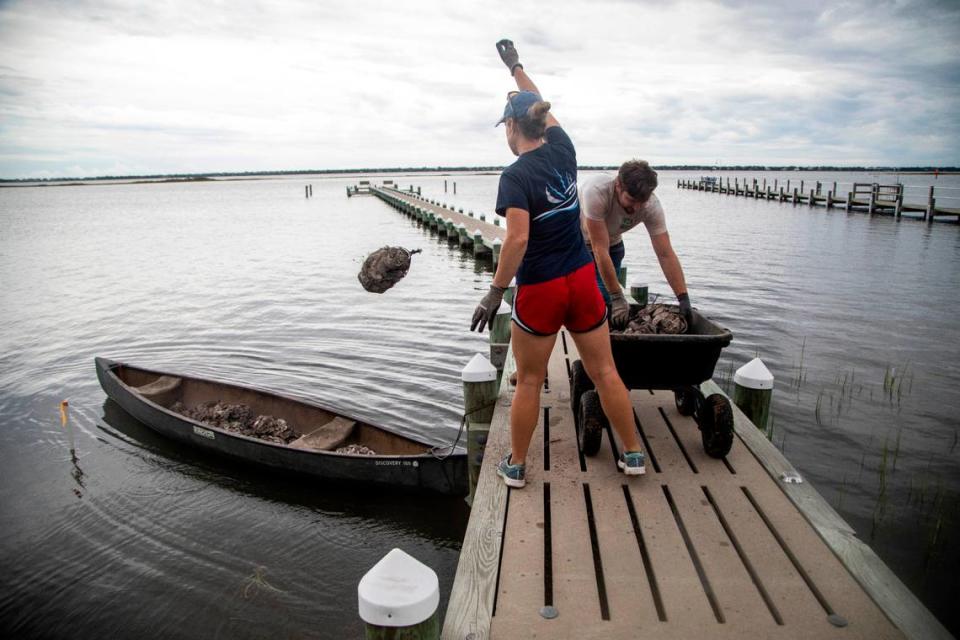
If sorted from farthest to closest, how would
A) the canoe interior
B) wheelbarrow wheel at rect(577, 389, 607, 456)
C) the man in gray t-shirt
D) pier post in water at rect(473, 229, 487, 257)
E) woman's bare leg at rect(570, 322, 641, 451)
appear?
pier post in water at rect(473, 229, 487, 257)
the canoe interior
the man in gray t-shirt
wheelbarrow wheel at rect(577, 389, 607, 456)
woman's bare leg at rect(570, 322, 641, 451)

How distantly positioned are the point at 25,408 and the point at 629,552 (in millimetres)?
10799

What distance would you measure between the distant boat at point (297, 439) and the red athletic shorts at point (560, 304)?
2.85 metres

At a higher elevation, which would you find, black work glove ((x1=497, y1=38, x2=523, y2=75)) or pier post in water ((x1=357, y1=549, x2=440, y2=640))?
black work glove ((x1=497, y1=38, x2=523, y2=75))

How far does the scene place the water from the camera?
5566 mm

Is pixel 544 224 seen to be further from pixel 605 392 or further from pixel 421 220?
pixel 421 220

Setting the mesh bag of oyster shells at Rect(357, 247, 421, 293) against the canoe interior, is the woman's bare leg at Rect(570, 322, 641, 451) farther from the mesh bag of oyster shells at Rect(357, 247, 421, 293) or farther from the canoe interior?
the canoe interior

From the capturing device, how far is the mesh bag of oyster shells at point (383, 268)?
4812 millimetres

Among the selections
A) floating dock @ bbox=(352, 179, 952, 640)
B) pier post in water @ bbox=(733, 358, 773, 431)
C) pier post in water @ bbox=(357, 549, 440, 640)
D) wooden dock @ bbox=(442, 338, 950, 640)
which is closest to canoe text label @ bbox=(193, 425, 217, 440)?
floating dock @ bbox=(352, 179, 952, 640)

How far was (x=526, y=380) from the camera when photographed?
145 inches

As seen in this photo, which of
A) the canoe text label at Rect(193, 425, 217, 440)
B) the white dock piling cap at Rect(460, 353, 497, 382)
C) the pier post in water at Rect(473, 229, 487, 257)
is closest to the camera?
the white dock piling cap at Rect(460, 353, 497, 382)

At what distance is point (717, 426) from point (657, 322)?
885 millimetres

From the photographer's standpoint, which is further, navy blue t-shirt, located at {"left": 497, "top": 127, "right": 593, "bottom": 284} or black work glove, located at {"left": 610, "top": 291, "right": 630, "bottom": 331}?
black work glove, located at {"left": 610, "top": 291, "right": 630, "bottom": 331}

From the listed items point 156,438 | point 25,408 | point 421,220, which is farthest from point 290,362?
point 421,220

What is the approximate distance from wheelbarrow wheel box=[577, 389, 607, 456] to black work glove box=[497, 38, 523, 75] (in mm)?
2579
